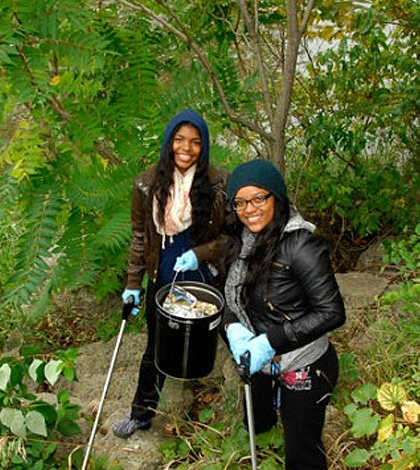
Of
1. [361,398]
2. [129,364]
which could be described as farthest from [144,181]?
[129,364]

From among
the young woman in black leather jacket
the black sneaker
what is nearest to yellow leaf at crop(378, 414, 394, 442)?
the young woman in black leather jacket

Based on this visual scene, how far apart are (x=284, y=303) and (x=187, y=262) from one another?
26.6 inches

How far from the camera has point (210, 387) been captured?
4.11 meters

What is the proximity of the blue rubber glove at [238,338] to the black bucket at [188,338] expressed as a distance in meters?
0.12

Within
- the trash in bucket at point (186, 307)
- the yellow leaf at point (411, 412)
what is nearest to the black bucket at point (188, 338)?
the trash in bucket at point (186, 307)

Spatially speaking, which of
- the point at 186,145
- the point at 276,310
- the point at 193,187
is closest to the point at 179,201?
the point at 193,187

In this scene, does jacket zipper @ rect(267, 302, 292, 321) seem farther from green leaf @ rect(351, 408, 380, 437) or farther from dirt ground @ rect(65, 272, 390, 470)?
dirt ground @ rect(65, 272, 390, 470)

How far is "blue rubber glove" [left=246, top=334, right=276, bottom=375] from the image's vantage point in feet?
8.70

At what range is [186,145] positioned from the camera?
3.10m

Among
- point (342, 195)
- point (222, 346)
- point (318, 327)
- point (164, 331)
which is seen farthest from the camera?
point (342, 195)

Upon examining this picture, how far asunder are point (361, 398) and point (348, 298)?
5.76 feet

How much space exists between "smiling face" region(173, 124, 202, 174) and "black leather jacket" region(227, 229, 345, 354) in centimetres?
78

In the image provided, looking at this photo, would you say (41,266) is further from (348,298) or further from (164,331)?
(348,298)

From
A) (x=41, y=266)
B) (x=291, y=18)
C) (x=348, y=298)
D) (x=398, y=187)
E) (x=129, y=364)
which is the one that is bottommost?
(x=129, y=364)
